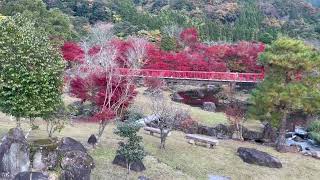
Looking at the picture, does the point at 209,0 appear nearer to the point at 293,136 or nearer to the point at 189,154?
the point at 293,136

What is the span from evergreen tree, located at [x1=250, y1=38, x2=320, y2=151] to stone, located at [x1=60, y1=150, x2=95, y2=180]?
11866mm

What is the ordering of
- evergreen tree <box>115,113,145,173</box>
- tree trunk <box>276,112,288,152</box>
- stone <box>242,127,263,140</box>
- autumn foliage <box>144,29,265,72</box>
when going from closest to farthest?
evergreen tree <box>115,113,145,173</box> → tree trunk <box>276,112,288,152</box> → stone <box>242,127,263,140</box> → autumn foliage <box>144,29,265,72</box>

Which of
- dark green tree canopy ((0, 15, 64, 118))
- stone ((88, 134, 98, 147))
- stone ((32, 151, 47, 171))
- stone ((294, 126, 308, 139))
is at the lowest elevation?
stone ((294, 126, 308, 139))

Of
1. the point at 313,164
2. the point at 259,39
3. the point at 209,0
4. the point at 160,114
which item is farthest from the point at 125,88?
the point at 209,0

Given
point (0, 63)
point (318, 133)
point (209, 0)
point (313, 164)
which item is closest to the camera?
point (0, 63)

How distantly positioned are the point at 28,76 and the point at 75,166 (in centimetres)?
432

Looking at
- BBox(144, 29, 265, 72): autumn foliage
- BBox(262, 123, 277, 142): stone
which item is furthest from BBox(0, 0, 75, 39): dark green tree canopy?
BBox(262, 123, 277, 142): stone

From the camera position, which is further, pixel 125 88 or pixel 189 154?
pixel 125 88

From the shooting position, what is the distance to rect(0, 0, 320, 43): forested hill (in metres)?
64.6

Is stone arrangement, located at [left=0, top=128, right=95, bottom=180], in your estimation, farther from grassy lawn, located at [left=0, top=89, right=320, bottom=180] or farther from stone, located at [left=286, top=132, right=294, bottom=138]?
stone, located at [left=286, top=132, right=294, bottom=138]

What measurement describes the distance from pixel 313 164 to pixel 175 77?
17.7m

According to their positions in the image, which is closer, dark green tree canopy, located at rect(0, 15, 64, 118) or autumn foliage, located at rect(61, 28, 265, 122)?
dark green tree canopy, located at rect(0, 15, 64, 118)

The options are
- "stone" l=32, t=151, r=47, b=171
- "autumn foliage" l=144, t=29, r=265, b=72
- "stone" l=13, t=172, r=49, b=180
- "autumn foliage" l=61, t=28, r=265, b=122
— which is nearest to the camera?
"stone" l=13, t=172, r=49, b=180

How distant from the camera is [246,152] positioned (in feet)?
68.0
